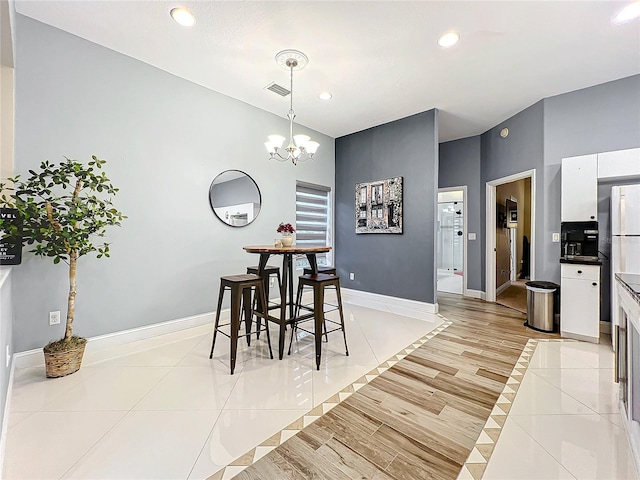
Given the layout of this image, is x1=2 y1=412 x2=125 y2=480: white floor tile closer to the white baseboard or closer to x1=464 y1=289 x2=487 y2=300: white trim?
x1=464 y1=289 x2=487 y2=300: white trim

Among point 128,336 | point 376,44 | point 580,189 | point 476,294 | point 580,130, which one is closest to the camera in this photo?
point 376,44

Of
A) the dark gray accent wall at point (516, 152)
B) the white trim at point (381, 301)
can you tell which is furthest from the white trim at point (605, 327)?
the white trim at point (381, 301)

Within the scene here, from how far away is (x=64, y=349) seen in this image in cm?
219

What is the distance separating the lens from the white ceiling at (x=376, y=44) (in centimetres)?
219

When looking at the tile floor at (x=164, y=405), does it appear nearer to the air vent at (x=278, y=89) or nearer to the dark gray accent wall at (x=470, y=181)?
the air vent at (x=278, y=89)

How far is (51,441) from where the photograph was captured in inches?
59.4

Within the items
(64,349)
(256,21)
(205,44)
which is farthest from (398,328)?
(205,44)

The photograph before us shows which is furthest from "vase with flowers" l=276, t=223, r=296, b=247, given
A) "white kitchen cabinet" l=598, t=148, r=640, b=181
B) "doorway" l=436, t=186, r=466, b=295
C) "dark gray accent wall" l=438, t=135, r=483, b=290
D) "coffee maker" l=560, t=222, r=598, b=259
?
"doorway" l=436, t=186, r=466, b=295

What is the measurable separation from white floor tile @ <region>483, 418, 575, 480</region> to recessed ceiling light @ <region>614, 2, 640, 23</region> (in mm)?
3254

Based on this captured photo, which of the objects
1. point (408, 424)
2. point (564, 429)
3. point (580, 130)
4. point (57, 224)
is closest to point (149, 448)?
point (408, 424)

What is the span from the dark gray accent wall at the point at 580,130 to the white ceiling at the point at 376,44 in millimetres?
175

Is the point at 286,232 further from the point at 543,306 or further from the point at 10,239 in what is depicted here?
the point at 543,306

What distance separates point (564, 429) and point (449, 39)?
308 cm

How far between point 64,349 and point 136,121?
2207 mm
